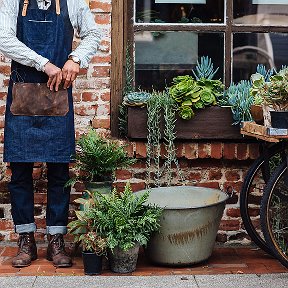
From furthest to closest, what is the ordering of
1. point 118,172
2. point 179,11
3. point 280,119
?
point 179,11 < point 118,172 < point 280,119

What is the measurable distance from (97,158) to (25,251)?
0.81m

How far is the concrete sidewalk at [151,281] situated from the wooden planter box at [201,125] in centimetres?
109

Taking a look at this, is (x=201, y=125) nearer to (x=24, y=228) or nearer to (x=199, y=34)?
(x=199, y=34)

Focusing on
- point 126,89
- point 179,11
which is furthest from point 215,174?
point 179,11

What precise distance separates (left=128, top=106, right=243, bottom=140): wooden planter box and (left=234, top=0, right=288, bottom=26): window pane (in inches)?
32.2

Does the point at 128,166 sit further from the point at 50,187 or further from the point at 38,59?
the point at 38,59

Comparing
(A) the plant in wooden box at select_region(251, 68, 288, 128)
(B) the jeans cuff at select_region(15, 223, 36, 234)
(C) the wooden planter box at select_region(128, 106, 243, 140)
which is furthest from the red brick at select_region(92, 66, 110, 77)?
(A) the plant in wooden box at select_region(251, 68, 288, 128)

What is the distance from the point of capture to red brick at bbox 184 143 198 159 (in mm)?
6359

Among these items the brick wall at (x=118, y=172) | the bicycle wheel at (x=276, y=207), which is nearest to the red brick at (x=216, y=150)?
the brick wall at (x=118, y=172)

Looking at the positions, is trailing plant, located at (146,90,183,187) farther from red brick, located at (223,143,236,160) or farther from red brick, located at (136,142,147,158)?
red brick, located at (223,143,236,160)

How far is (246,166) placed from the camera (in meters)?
6.49

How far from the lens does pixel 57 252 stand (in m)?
5.95

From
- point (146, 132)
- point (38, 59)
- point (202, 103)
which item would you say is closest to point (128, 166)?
point (146, 132)

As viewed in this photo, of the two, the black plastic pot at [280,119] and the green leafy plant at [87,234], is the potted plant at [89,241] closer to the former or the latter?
the green leafy plant at [87,234]
